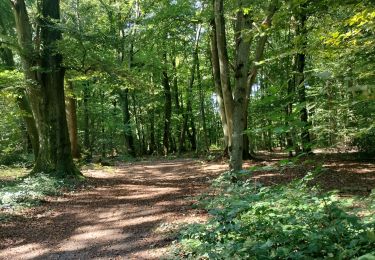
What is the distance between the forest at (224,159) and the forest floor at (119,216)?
41mm

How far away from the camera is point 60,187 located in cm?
1153

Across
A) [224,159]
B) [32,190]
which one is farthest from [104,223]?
[224,159]

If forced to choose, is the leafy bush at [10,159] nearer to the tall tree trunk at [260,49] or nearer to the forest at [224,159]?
the forest at [224,159]

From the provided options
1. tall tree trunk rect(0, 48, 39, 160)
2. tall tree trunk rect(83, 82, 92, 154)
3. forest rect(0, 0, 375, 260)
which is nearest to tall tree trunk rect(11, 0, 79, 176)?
forest rect(0, 0, 375, 260)

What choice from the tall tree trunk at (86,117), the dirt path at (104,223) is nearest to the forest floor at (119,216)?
the dirt path at (104,223)

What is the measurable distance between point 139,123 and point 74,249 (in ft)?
81.9

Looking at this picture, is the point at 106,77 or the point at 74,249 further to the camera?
the point at 106,77

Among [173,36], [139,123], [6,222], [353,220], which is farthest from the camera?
[139,123]

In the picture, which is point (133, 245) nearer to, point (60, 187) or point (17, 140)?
point (60, 187)

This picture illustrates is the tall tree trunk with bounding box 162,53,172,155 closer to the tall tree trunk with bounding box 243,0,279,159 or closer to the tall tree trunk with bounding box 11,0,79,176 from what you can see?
the tall tree trunk with bounding box 243,0,279,159

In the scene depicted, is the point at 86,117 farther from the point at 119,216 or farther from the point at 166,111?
the point at 119,216

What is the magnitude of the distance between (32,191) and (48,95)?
13.6 feet

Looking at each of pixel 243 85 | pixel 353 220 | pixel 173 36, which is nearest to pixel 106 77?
pixel 173 36

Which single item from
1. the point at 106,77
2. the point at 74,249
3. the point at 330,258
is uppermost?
the point at 106,77
